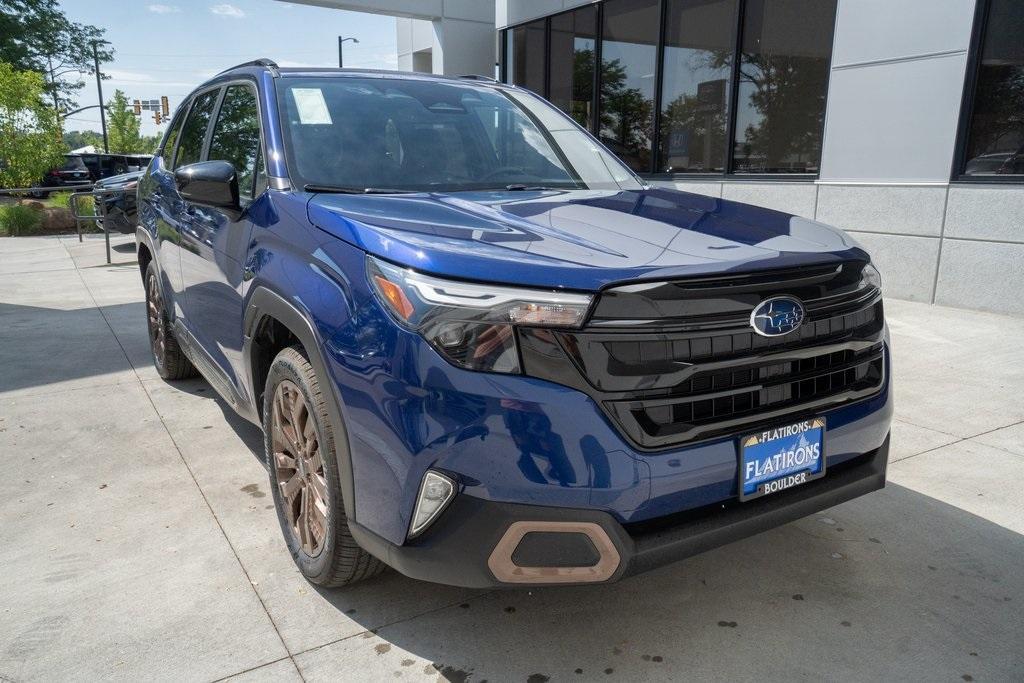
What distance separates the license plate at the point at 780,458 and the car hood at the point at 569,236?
0.47 meters

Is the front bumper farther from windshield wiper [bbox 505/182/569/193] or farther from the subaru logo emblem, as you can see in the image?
windshield wiper [bbox 505/182/569/193]

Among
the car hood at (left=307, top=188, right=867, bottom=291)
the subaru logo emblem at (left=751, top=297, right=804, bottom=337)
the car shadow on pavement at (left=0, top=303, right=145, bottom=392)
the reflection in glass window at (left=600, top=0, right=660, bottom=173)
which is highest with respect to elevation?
the reflection in glass window at (left=600, top=0, right=660, bottom=173)

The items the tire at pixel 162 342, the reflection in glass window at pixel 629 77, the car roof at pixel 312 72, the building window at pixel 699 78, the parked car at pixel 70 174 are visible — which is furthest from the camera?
the parked car at pixel 70 174

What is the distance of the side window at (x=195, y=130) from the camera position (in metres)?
3.93

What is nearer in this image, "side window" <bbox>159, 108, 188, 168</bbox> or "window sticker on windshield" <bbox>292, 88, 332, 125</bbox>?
"window sticker on windshield" <bbox>292, 88, 332, 125</bbox>

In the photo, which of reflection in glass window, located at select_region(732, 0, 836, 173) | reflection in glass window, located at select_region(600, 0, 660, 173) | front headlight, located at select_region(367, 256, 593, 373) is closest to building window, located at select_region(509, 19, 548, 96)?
reflection in glass window, located at select_region(600, 0, 660, 173)

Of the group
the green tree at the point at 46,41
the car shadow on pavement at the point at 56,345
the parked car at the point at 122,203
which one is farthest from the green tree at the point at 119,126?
the car shadow on pavement at the point at 56,345

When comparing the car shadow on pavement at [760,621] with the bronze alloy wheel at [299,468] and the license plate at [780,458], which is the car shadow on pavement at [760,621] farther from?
the license plate at [780,458]

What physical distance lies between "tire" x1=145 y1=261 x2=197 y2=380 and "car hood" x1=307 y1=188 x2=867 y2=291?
2.70m

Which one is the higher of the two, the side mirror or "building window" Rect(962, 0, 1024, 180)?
"building window" Rect(962, 0, 1024, 180)

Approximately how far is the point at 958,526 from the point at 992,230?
471 centimetres

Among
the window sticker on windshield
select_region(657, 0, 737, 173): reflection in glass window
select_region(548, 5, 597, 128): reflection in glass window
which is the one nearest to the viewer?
the window sticker on windshield

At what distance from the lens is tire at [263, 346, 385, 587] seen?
2.31 metres

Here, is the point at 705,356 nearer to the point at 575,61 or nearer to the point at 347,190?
the point at 347,190
